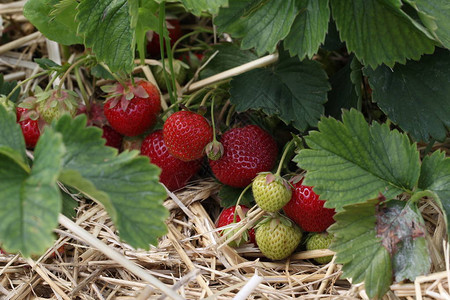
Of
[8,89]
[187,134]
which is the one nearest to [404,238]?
[187,134]

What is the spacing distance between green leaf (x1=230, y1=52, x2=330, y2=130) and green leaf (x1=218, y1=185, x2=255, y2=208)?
17 centimetres

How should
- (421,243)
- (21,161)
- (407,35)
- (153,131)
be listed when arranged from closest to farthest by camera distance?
1. (21,161)
2. (421,243)
3. (407,35)
4. (153,131)

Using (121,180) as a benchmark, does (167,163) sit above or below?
below

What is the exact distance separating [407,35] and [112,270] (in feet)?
2.27

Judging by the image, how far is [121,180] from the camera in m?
0.77

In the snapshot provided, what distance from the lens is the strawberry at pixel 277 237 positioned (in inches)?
40.9

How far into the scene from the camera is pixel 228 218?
1128 mm

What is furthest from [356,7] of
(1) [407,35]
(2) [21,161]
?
(2) [21,161]

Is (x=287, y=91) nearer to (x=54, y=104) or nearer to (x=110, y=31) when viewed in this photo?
(x=110, y=31)

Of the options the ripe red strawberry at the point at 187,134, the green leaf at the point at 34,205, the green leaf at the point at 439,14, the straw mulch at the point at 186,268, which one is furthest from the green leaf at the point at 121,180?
the green leaf at the point at 439,14

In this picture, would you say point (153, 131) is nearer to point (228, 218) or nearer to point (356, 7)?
point (228, 218)

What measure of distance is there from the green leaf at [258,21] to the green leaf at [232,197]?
30 cm

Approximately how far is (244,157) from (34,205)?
53 centimetres

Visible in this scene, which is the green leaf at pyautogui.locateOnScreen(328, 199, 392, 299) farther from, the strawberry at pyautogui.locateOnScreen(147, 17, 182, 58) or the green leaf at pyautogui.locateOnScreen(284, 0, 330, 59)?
the strawberry at pyautogui.locateOnScreen(147, 17, 182, 58)
